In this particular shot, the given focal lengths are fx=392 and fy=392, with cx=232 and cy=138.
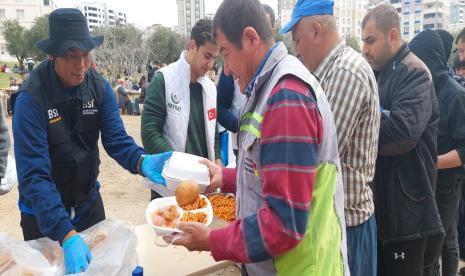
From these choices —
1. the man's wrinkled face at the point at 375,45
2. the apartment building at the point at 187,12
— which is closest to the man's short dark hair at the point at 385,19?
the man's wrinkled face at the point at 375,45

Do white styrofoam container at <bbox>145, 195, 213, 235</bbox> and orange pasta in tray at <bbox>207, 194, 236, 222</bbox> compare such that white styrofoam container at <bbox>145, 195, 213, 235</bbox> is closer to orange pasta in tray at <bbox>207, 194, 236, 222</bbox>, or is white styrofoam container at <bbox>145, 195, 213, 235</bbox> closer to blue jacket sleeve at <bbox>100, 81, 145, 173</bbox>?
blue jacket sleeve at <bbox>100, 81, 145, 173</bbox>

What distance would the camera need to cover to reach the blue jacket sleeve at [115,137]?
2.41m

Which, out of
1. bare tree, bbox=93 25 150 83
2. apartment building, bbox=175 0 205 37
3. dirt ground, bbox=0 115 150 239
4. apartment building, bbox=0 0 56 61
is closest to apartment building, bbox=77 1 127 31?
apartment building, bbox=175 0 205 37

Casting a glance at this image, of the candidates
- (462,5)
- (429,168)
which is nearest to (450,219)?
(429,168)

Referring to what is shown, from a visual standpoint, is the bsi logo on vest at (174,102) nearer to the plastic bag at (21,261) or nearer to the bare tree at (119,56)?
the plastic bag at (21,261)

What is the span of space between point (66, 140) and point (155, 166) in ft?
1.78

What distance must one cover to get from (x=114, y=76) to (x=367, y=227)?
88.5ft

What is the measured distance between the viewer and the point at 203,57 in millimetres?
2904

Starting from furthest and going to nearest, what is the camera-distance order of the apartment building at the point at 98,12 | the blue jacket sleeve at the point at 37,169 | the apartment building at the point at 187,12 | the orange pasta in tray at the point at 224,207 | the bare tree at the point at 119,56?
the apartment building at the point at 98,12, the apartment building at the point at 187,12, the bare tree at the point at 119,56, the orange pasta in tray at the point at 224,207, the blue jacket sleeve at the point at 37,169

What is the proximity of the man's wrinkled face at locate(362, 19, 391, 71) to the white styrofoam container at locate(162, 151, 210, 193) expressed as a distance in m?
1.31

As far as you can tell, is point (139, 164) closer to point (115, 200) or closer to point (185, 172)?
point (185, 172)

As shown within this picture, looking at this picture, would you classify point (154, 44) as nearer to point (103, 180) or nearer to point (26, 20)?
point (103, 180)

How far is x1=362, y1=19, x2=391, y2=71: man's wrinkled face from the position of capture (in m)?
2.47

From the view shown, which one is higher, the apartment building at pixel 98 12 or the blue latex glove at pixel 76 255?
the apartment building at pixel 98 12
